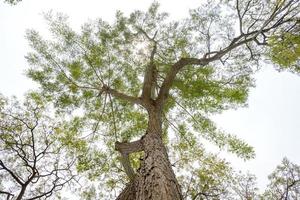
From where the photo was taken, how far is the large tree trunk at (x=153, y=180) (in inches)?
109

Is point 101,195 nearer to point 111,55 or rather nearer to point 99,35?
point 111,55

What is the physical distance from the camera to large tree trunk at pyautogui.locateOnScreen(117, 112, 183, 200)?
2.78 metres

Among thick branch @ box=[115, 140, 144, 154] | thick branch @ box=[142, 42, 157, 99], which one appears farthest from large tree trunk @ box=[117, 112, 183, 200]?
thick branch @ box=[142, 42, 157, 99]

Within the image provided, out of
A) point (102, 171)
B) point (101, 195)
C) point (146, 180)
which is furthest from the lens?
point (101, 195)

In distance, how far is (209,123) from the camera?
7613 mm

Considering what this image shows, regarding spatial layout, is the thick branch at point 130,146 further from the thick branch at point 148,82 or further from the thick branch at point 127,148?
the thick branch at point 148,82

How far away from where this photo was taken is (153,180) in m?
3.08

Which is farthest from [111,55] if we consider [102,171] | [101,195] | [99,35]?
[101,195]

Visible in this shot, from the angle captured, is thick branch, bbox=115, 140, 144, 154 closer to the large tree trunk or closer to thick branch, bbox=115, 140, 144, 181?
thick branch, bbox=115, 140, 144, 181

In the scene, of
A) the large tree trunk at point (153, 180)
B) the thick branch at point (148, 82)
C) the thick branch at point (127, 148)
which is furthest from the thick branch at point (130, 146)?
the thick branch at point (148, 82)

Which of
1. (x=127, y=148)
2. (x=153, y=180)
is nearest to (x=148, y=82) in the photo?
(x=127, y=148)

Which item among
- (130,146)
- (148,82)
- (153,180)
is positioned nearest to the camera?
(153,180)

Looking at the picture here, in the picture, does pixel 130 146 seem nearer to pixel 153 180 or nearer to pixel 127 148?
pixel 127 148

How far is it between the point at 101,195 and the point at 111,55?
434 cm
